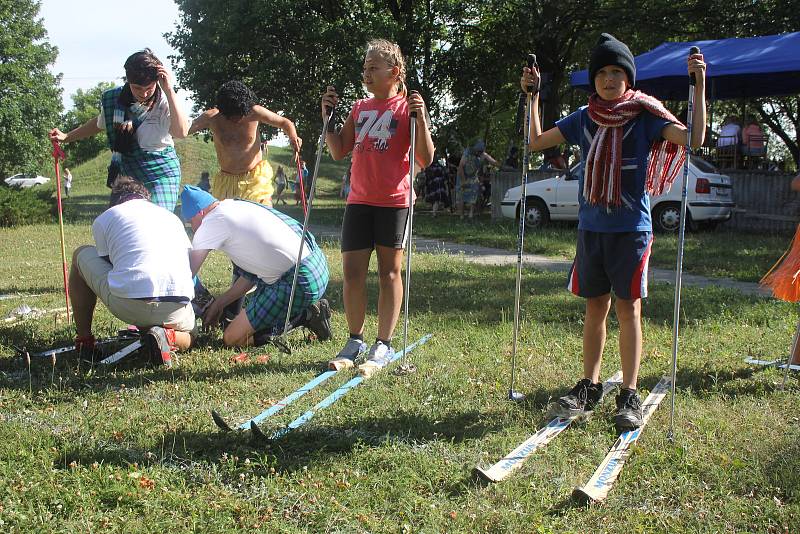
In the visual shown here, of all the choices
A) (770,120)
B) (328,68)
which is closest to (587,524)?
(328,68)

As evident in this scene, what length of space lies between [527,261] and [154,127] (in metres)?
5.84

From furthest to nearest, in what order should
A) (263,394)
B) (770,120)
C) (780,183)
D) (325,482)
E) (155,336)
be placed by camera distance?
(770,120), (780,183), (155,336), (263,394), (325,482)

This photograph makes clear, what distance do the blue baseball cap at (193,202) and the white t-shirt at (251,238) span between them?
0.52 meters

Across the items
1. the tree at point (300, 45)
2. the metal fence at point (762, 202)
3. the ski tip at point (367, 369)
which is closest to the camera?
the ski tip at point (367, 369)

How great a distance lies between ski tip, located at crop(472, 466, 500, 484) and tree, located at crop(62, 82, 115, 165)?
69.8m

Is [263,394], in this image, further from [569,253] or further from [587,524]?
[569,253]

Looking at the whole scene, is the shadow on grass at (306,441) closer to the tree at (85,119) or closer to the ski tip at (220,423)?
the ski tip at (220,423)

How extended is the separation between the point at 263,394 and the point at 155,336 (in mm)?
921

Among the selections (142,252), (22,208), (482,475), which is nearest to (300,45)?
(22,208)

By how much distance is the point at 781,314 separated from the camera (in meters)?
6.51

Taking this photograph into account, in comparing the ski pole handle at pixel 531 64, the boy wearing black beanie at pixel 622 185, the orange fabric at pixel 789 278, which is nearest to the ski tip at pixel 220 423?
the boy wearing black beanie at pixel 622 185

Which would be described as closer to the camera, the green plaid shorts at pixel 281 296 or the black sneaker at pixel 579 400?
the black sneaker at pixel 579 400

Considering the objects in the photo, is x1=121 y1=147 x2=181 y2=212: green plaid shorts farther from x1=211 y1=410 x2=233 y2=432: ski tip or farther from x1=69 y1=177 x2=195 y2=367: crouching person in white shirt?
x1=211 y1=410 x2=233 y2=432: ski tip

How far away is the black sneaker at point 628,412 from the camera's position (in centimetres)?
379
